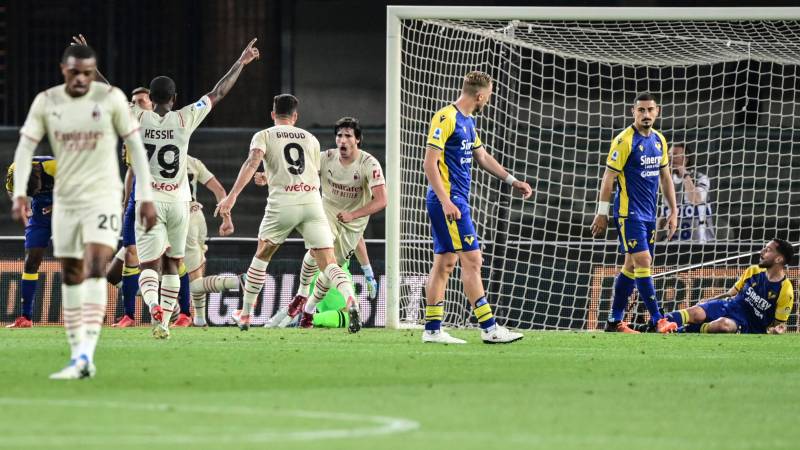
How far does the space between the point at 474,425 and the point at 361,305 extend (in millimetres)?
9917

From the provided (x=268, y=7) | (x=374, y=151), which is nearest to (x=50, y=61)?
(x=268, y=7)

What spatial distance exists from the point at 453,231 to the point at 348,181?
371 centimetres

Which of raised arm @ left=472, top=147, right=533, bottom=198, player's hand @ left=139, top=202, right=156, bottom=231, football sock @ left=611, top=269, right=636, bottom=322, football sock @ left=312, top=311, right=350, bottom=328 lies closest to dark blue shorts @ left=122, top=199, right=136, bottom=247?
football sock @ left=312, top=311, right=350, bottom=328

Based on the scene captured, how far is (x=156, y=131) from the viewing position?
13016mm

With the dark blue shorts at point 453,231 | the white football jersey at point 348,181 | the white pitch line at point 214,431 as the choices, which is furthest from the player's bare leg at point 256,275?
the white pitch line at point 214,431

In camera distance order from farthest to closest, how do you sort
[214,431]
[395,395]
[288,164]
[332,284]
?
[288,164] → [332,284] → [395,395] → [214,431]

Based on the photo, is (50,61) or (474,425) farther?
(50,61)

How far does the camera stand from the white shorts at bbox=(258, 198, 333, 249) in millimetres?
13906

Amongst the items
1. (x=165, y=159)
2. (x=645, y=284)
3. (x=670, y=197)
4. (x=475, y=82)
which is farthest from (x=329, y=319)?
(x=475, y=82)

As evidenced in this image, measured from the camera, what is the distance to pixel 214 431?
688cm

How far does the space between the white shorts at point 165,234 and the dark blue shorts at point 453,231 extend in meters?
2.26

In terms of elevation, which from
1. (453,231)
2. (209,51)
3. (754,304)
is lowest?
(754,304)

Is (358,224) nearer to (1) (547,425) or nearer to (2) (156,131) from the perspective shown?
(2) (156,131)

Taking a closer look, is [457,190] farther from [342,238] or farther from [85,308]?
[85,308]
